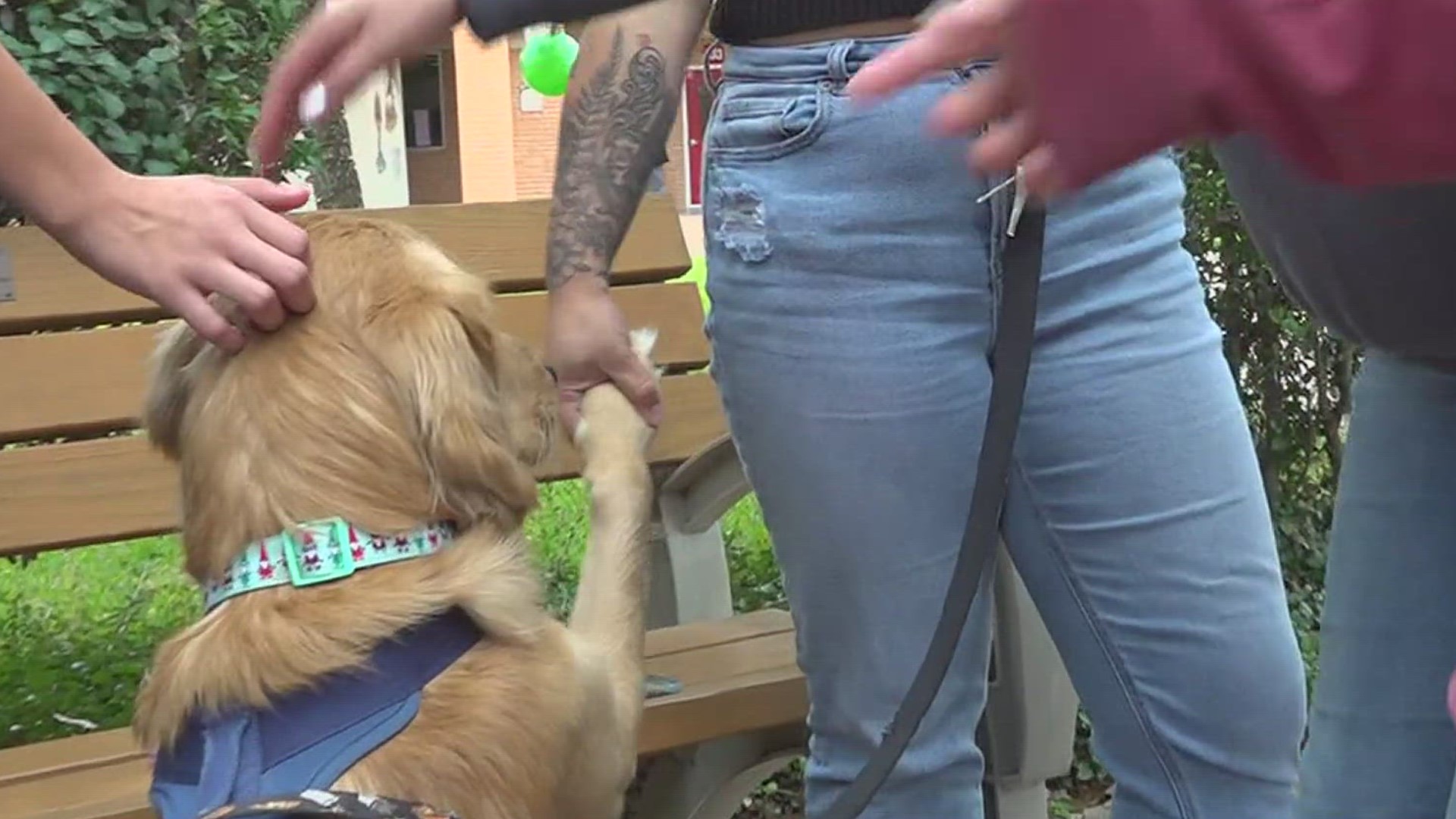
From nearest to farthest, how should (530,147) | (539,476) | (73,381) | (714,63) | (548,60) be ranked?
1. (714,63)
2. (539,476)
3. (73,381)
4. (548,60)
5. (530,147)

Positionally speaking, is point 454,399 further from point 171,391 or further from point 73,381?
point 73,381

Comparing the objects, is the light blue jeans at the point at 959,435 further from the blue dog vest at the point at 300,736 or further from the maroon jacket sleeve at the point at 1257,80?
the maroon jacket sleeve at the point at 1257,80

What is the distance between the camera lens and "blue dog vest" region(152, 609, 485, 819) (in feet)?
6.66

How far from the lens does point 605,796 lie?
2.56 meters

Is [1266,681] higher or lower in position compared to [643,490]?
lower

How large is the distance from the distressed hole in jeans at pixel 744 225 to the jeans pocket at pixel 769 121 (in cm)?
5

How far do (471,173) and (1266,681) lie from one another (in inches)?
913

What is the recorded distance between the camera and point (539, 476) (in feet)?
10.2

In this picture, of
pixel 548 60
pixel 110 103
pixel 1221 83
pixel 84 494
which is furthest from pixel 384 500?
pixel 548 60

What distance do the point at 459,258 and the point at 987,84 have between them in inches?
112

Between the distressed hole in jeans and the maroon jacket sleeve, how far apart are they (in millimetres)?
1198

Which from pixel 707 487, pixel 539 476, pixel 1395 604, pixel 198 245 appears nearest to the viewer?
pixel 1395 604

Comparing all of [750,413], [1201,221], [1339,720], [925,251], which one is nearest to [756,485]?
[750,413]

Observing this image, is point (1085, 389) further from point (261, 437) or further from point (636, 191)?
point (261, 437)
